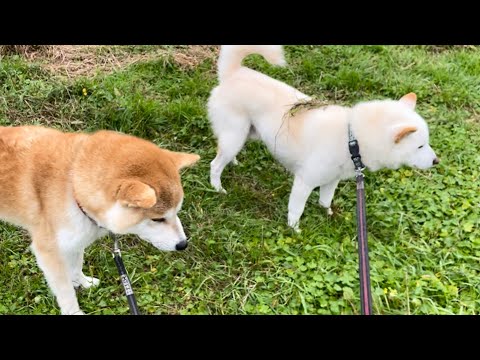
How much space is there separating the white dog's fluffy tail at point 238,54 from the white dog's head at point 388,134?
3.07ft

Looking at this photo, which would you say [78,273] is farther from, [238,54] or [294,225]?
[238,54]

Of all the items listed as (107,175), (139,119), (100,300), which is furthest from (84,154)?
(139,119)

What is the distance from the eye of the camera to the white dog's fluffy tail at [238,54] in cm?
416

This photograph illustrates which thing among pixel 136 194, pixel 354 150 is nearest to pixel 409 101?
pixel 354 150

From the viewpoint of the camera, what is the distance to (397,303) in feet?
11.1

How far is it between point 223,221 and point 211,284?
68 centimetres

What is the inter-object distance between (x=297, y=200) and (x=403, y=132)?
109cm

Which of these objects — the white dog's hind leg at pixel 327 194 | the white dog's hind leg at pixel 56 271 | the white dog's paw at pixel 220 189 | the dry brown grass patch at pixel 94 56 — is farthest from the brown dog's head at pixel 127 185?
the dry brown grass patch at pixel 94 56

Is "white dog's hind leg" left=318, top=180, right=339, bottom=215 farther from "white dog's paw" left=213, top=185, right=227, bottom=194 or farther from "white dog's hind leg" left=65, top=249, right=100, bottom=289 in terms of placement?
"white dog's hind leg" left=65, top=249, right=100, bottom=289

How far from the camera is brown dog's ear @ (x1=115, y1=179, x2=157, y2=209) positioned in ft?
8.05

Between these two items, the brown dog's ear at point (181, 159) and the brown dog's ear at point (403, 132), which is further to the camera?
the brown dog's ear at point (403, 132)

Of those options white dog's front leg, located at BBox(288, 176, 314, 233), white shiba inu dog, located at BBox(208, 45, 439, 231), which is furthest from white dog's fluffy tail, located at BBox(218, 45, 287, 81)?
white dog's front leg, located at BBox(288, 176, 314, 233)

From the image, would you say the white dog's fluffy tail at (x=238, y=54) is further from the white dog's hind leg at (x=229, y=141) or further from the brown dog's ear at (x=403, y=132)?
the brown dog's ear at (x=403, y=132)

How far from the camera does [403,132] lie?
3.63m
